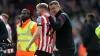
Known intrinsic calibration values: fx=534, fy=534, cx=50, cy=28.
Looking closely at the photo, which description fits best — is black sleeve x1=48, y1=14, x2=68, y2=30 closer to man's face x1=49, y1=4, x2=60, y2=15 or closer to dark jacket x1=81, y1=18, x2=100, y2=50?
man's face x1=49, y1=4, x2=60, y2=15

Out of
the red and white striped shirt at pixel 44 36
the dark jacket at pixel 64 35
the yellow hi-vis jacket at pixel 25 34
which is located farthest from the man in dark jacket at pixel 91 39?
the red and white striped shirt at pixel 44 36

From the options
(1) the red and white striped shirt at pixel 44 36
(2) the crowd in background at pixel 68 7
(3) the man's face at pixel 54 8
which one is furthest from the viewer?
(2) the crowd in background at pixel 68 7

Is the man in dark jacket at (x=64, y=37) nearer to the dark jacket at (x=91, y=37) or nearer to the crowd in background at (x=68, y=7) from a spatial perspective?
the dark jacket at (x=91, y=37)

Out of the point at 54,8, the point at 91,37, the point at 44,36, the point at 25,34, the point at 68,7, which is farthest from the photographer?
the point at 68,7

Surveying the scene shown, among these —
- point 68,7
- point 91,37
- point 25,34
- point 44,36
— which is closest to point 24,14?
point 25,34

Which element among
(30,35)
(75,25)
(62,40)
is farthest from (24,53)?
(75,25)

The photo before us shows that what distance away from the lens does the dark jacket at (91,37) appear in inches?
592

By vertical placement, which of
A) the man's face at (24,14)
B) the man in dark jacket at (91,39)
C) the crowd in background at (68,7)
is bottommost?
the man in dark jacket at (91,39)

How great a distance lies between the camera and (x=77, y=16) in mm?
26672

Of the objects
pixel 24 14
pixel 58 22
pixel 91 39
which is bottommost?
pixel 91 39

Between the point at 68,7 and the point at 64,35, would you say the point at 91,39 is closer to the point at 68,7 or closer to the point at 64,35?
the point at 64,35

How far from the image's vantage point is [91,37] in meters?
15.2

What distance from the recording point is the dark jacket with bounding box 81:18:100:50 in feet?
49.3

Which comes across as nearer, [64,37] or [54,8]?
[54,8]
